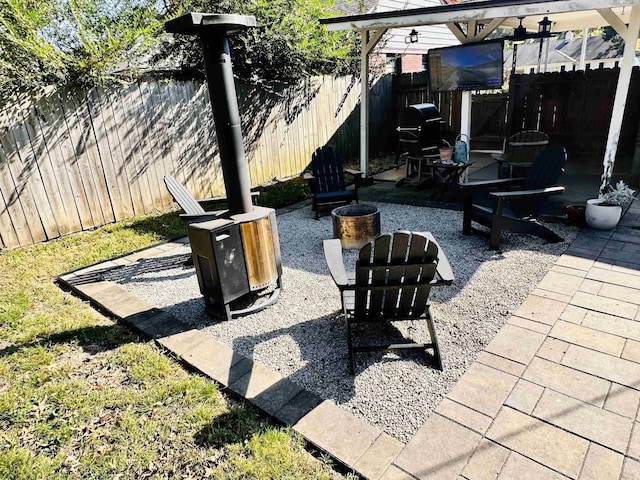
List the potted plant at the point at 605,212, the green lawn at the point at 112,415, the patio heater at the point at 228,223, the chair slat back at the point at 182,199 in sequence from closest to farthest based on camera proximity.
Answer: the green lawn at the point at 112,415, the patio heater at the point at 228,223, the chair slat back at the point at 182,199, the potted plant at the point at 605,212

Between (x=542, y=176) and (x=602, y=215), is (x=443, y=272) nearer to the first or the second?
(x=542, y=176)

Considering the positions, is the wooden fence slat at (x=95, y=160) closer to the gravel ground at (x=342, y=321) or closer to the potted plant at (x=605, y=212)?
the gravel ground at (x=342, y=321)

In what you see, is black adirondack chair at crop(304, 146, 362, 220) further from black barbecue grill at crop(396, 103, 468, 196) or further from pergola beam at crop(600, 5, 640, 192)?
pergola beam at crop(600, 5, 640, 192)

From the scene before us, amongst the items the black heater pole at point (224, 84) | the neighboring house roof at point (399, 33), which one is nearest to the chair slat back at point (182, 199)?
the black heater pole at point (224, 84)

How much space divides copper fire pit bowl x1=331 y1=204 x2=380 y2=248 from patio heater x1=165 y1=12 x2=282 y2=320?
3.83ft

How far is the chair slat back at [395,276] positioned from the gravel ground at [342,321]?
30 centimetres

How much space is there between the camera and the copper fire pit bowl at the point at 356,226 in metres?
4.29

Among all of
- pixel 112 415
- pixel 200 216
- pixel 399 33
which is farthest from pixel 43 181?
pixel 399 33

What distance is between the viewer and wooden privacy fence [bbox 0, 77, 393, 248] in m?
4.66

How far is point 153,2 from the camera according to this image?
19.4 ft

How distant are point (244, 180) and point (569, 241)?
11.3ft

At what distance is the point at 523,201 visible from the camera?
421 cm

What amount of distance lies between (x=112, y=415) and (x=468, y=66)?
6.65m

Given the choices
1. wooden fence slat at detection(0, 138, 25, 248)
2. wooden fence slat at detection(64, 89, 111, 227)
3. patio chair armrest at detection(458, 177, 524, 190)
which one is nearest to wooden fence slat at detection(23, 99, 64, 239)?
wooden fence slat at detection(0, 138, 25, 248)
